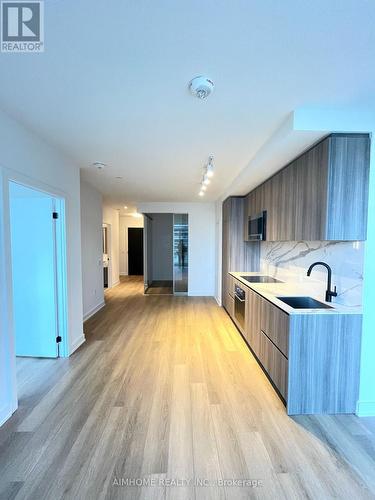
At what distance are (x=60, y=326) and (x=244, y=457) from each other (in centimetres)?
252

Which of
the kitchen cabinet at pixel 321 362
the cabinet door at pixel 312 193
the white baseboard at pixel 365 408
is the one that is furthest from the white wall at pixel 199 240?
the white baseboard at pixel 365 408

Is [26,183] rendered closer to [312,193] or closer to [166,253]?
[312,193]

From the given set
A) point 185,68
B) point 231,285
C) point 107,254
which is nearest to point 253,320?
point 231,285

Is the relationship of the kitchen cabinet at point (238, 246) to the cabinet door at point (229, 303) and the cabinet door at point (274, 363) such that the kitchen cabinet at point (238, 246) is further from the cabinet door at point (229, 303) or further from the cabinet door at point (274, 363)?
the cabinet door at point (274, 363)

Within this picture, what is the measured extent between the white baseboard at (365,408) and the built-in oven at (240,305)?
5.37 feet

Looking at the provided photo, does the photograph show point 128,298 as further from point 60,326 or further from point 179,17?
point 179,17

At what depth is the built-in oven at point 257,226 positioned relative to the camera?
3621 mm

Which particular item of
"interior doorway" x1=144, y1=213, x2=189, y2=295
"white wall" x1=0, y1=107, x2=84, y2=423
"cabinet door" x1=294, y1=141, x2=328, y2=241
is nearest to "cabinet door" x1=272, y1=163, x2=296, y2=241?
"cabinet door" x1=294, y1=141, x2=328, y2=241

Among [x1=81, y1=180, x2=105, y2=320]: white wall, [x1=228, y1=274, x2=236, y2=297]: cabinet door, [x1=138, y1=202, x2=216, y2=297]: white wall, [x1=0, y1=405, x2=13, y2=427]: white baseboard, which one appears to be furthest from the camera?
[x1=138, y1=202, x2=216, y2=297]: white wall

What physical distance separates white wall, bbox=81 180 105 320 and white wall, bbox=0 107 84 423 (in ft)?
3.96

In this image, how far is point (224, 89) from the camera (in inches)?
66.0

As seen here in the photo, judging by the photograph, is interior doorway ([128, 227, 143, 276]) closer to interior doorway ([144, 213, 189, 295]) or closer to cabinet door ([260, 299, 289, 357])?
interior doorway ([144, 213, 189, 295])

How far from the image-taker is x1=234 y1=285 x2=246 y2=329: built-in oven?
3.60 meters

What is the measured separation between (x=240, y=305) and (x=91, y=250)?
3.11 m
